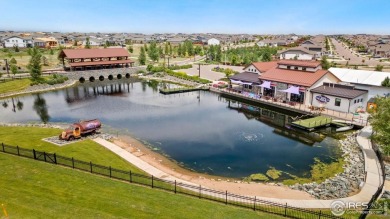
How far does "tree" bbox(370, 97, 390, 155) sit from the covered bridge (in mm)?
81280

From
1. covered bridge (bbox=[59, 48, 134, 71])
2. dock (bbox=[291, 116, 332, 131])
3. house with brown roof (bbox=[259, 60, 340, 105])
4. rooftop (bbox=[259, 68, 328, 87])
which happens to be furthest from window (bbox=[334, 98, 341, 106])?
covered bridge (bbox=[59, 48, 134, 71])

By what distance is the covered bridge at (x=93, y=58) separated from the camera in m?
89.1

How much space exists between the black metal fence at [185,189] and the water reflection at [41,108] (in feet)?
69.2

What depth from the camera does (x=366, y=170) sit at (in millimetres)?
28828

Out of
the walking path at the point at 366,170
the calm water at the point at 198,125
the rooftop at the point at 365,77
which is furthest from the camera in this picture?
the rooftop at the point at 365,77

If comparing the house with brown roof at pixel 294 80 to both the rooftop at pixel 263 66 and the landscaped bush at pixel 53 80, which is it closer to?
the rooftop at pixel 263 66

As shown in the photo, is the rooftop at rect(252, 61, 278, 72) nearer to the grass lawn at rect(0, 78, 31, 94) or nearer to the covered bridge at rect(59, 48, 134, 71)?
the covered bridge at rect(59, 48, 134, 71)

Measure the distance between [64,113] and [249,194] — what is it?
1590 inches

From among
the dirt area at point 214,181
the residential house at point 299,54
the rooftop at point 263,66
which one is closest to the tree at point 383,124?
the dirt area at point 214,181

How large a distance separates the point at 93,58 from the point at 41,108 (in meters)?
40.4

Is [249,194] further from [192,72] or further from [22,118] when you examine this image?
[192,72]

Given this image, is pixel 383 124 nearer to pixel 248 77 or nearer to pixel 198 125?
pixel 198 125

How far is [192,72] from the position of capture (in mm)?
98188

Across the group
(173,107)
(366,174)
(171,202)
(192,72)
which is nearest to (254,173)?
(366,174)
